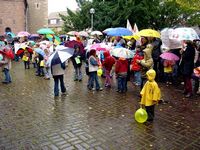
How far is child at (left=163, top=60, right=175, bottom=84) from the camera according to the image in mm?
11216

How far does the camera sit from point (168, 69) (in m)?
11.4

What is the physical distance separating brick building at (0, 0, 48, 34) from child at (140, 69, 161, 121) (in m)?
34.4

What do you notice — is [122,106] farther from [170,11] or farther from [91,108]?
[170,11]

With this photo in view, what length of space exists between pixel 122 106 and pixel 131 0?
11933 mm

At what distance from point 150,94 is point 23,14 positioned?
3653 cm

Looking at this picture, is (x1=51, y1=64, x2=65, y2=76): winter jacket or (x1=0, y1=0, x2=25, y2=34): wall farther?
(x1=0, y1=0, x2=25, y2=34): wall

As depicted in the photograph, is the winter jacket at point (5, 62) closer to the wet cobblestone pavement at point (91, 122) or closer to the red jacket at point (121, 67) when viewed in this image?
the wet cobblestone pavement at point (91, 122)

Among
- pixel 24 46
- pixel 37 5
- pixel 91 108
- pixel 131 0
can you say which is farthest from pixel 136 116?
pixel 37 5

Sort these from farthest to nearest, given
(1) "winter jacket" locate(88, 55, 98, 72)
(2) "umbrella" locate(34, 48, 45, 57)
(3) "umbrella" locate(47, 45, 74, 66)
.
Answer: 1. (2) "umbrella" locate(34, 48, 45, 57)
2. (1) "winter jacket" locate(88, 55, 98, 72)
3. (3) "umbrella" locate(47, 45, 74, 66)

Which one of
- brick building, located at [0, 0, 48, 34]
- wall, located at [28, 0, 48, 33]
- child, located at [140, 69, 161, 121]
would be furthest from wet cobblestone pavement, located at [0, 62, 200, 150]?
wall, located at [28, 0, 48, 33]

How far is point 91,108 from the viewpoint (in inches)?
321

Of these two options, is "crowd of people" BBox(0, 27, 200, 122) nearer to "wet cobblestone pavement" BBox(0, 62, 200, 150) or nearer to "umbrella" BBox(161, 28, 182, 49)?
"umbrella" BBox(161, 28, 182, 49)

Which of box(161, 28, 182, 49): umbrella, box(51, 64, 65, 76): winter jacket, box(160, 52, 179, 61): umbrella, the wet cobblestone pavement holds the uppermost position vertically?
box(161, 28, 182, 49): umbrella

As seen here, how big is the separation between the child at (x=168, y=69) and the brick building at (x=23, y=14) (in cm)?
3106
